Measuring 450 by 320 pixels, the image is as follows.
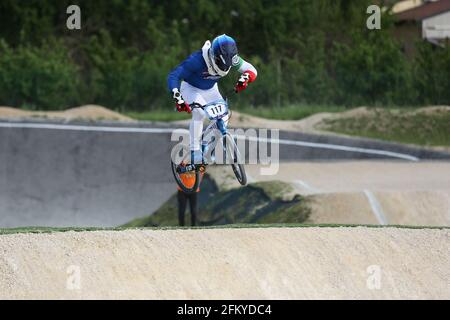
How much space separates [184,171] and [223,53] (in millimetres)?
2081

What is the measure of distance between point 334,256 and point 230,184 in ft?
35.1

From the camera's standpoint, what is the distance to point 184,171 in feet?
61.8

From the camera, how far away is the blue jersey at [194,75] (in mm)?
18078

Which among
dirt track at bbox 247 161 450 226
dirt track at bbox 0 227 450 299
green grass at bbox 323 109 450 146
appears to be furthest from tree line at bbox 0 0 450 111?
dirt track at bbox 0 227 450 299

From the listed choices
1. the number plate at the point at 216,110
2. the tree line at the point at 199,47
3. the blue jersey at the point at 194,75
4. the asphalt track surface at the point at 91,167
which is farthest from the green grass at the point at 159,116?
the number plate at the point at 216,110

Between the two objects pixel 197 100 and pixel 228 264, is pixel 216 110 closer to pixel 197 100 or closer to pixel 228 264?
pixel 197 100

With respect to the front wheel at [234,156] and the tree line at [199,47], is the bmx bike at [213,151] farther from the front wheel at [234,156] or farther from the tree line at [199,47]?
the tree line at [199,47]

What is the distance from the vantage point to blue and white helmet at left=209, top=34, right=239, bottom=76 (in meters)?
17.5

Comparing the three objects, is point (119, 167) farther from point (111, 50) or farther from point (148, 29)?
point (148, 29)

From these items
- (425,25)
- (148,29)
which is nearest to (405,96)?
(425,25)

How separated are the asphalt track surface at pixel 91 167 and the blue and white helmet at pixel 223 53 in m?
13.5

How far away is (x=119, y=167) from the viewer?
3269cm

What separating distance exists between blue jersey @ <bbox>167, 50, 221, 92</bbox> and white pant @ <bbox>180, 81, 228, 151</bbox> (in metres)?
0.07

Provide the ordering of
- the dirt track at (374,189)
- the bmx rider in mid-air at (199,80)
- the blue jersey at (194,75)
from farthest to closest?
the dirt track at (374,189) → the blue jersey at (194,75) → the bmx rider in mid-air at (199,80)
